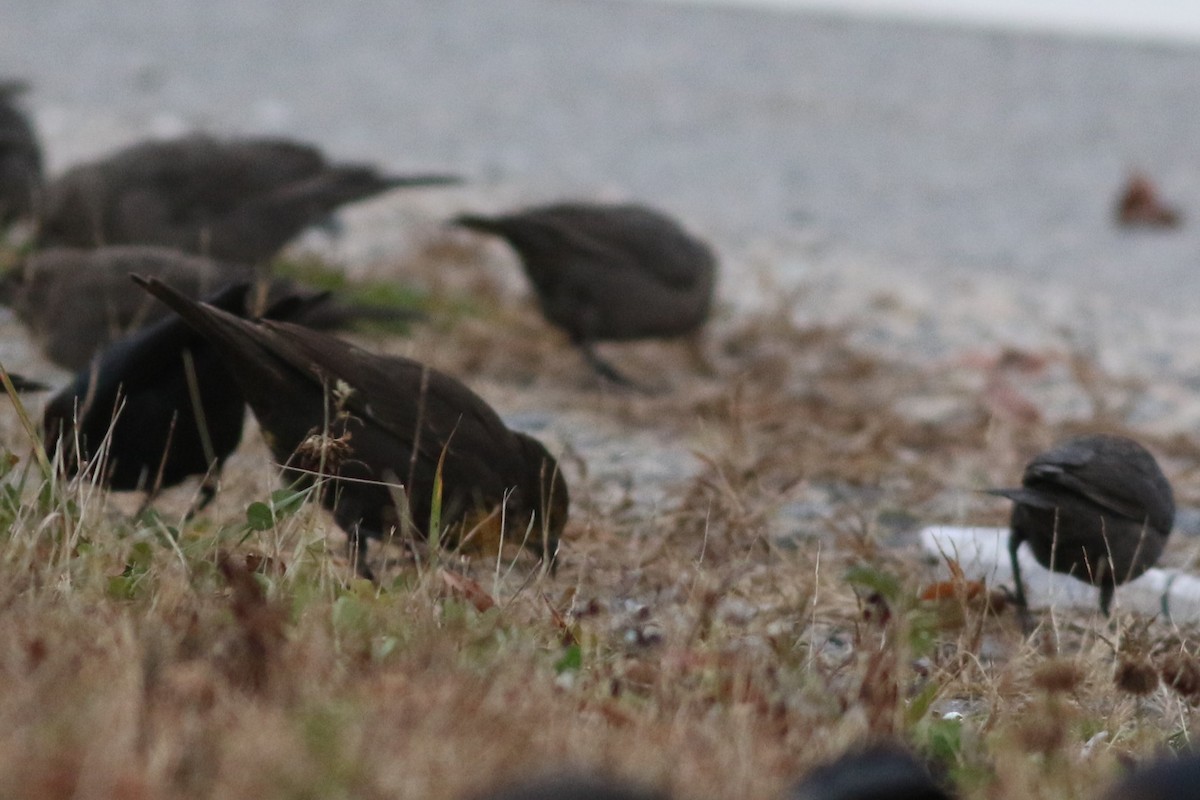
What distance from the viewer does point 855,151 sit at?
15.8 metres

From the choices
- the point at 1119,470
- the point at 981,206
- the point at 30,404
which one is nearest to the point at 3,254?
the point at 30,404

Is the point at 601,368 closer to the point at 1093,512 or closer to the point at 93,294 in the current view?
the point at 93,294

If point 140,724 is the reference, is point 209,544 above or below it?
below

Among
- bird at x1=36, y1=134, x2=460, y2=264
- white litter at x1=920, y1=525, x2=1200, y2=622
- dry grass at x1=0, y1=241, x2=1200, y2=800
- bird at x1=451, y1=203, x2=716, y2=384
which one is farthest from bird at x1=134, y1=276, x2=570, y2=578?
bird at x1=36, y1=134, x2=460, y2=264

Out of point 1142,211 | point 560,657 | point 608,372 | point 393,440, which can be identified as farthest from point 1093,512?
point 1142,211

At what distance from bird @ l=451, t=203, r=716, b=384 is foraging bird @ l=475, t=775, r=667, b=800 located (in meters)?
5.46

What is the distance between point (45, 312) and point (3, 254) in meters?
1.92

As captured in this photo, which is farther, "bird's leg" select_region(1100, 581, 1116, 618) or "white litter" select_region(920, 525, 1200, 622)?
"white litter" select_region(920, 525, 1200, 622)

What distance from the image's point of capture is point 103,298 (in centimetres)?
604

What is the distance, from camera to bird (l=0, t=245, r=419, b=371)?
5.80m

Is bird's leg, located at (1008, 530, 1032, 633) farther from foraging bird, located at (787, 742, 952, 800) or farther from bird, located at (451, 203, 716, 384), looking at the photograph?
bird, located at (451, 203, 716, 384)

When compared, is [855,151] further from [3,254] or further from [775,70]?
[3,254]

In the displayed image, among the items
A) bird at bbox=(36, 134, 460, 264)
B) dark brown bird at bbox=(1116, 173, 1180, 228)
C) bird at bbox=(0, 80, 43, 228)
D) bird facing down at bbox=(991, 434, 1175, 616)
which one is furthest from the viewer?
dark brown bird at bbox=(1116, 173, 1180, 228)

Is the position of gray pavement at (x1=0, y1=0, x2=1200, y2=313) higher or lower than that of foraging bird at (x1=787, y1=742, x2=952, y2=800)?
lower
